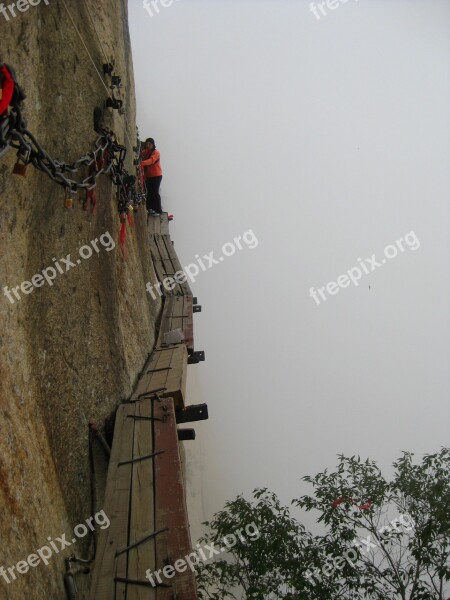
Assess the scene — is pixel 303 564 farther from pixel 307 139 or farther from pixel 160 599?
pixel 307 139

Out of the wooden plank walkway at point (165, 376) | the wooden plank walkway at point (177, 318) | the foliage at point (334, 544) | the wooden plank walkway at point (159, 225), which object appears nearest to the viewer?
the wooden plank walkway at point (165, 376)

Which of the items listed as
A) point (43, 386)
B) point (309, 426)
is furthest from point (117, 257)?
point (309, 426)

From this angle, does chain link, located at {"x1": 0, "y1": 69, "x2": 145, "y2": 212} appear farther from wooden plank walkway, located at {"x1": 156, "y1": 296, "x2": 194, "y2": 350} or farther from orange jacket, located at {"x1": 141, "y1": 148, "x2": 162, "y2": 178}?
orange jacket, located at {"x1": 141, "y1": 148, "x2": 162, "y2": 178}

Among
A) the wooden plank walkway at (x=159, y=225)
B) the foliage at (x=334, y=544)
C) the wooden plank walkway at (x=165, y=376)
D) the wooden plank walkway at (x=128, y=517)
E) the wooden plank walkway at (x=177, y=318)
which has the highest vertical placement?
the wooden plank walkway at (x=159, y=225)

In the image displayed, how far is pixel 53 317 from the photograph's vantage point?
287 centimetres

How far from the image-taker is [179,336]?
527cm

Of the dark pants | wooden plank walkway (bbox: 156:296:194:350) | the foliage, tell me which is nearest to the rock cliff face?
wooden plank walkway (bbox: 156:296:194:350)

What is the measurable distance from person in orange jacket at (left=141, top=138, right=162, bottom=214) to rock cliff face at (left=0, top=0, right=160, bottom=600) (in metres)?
3.66

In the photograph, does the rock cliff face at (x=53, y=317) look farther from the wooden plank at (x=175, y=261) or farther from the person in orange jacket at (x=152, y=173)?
the person in orange jacket at (x=152, y=173)

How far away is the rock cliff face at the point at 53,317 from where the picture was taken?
2.25 m

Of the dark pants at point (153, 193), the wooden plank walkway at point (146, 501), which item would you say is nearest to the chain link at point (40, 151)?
the wooden plank walkway at point (146, 501)

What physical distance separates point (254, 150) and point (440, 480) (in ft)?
24.6

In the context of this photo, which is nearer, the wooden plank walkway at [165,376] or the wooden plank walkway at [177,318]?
the wooden plank walkway at [165,376]

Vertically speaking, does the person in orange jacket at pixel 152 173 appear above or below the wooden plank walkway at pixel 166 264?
above
